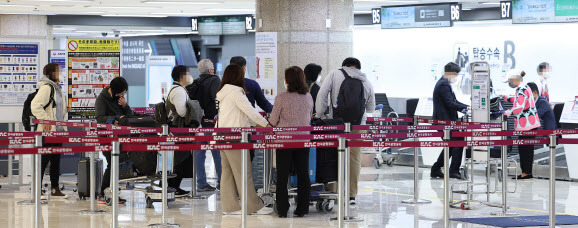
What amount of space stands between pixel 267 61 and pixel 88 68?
235 centimetres

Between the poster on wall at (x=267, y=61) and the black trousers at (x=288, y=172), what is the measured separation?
303 centimetres

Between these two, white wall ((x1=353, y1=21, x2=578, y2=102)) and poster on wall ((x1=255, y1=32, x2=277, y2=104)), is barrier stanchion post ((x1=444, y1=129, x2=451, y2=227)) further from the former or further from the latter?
white wall ((x1=353, y1=21, x2=578, y2=102))

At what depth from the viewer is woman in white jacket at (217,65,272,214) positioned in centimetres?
851

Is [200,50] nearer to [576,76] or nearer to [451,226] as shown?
[576,76]

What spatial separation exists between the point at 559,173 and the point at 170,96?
20.4 ft

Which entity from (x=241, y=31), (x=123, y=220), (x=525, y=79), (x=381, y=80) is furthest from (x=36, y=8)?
(x=123, y=220)

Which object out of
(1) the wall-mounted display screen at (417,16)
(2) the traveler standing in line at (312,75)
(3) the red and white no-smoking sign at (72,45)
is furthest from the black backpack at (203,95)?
(1) the wall-mounted display screen at (417,16)

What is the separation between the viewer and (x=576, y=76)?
1622 cm

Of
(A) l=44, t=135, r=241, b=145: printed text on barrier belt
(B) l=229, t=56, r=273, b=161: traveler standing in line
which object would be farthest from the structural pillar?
(A) l=44, t=135, r=241, b=145: printed text on barrier belt

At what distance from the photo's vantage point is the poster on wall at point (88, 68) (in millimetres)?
11812

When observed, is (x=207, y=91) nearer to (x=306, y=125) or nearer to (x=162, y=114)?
(x=162, y=114)

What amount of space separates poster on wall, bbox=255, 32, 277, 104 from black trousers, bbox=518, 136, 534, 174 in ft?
12.2

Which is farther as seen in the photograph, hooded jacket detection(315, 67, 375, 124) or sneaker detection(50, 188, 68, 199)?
sneaker detection(50, 188, 68, 199)

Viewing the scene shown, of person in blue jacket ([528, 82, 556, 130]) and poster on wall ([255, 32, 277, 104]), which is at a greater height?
poster on wall ([255, 32, 277, 104])
